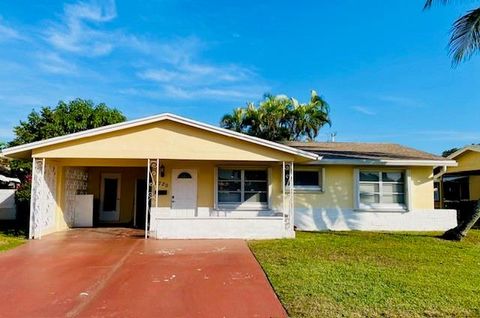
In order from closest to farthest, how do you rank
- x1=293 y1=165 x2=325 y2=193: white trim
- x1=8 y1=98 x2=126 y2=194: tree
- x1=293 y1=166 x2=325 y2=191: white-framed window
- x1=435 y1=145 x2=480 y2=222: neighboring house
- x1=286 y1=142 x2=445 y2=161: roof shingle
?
x1=293 y1=165 x2=325 y2=193: white trim → x1=293 y1=166 x2=325 y2=191: white-framed window → x1=286 y1=142 x2=445 y2=161: roof shingle → x1=435 y1=145 x2=480 y2=222: neighboring house → x1=8 y1=98 x2=126 y2=194: tree

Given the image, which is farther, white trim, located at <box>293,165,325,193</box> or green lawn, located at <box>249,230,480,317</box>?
white trim, located at <box>293,165,325,193</box>

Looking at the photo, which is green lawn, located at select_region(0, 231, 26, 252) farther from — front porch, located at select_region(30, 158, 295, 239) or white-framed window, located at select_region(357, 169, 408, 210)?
white-framed window, located at select_region(357, 169, 408, 210)

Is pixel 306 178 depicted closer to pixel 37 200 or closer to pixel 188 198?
pixel 188 198

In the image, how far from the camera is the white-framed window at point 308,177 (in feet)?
49.1

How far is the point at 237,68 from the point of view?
23.1m

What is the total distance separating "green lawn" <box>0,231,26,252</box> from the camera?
1068 cm

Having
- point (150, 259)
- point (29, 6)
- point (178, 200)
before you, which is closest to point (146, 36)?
point (29, 6)

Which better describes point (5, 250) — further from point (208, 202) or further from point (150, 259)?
point (208, 202)

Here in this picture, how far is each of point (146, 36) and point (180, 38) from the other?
1.51 metres

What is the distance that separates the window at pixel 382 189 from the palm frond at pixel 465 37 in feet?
16.8

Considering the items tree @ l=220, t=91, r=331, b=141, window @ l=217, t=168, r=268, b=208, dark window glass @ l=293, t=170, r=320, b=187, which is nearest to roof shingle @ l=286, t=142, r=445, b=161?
dark window glass @ l=293, t=170, r=320, b=187

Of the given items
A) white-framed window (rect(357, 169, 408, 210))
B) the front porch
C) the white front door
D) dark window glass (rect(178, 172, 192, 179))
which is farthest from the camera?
white-framed window (rect(357, 169, 408, 210))

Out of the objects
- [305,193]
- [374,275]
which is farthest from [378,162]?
[374,275]

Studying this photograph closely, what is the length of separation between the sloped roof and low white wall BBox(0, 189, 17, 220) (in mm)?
15117
